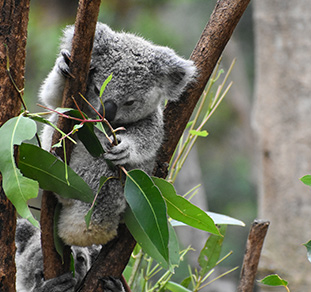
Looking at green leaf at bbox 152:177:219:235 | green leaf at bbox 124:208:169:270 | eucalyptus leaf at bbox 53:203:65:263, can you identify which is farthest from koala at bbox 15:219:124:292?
green leaf at bbox 152:177:219:235

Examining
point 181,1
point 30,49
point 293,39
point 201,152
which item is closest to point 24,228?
point 293,39

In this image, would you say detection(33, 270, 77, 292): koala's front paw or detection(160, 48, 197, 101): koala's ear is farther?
detection(160, 48, 197, 101): koala's ear

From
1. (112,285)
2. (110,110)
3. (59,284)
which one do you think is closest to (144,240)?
(112,285)

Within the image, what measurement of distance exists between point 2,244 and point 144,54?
115cm

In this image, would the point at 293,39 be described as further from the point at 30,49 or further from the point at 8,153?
the point at 30,49

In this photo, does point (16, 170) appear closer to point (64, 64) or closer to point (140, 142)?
point (64, 64)

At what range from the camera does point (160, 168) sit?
6.72 feet

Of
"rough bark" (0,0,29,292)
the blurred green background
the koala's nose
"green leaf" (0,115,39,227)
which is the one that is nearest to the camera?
"green leaf" (0,115,39,227)

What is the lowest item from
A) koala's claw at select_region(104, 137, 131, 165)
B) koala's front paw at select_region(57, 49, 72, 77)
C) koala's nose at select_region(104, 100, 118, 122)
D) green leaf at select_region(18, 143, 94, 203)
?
green leaf at select_region(18, 143, 94, 203)

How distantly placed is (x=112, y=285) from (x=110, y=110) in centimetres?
69

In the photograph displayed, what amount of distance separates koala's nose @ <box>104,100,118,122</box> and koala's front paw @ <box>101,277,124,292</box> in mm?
637

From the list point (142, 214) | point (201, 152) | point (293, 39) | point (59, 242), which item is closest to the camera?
point (142, 214)

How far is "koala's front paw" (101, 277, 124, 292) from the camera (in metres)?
1.93

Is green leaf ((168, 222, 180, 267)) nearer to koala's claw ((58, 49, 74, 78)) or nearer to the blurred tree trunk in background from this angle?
koala's claw ((58, 49, 74, 78))
